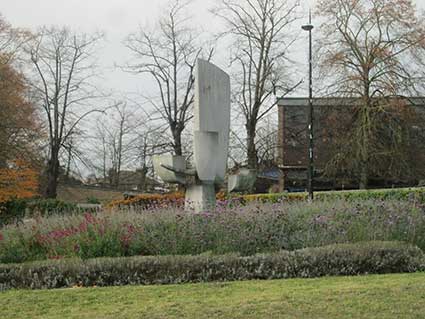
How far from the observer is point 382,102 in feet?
108

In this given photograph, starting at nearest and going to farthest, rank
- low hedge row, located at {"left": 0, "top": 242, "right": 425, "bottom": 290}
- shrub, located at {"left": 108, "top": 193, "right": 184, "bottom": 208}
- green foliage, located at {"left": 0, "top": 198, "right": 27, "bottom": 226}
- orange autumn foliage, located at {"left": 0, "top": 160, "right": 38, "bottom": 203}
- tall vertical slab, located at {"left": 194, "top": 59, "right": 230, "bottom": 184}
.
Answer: low hedge row, located at {"left": 0, "top": 242, "right": 425, "bottom": 290}
tall vertical slab, located at {"left": 194, "top": 59, "right": 230, "bottom": 184}
shrub, located at {"left": 108, "top": 193, "right": 184, "bottom": 208}
orange autumn foliage, located at {"left": 0, "top": 160, "right": 38, "bottom": 203}
green foliage, located at {"left": 0, "top": 198, "right": 27, "bottom": 226}

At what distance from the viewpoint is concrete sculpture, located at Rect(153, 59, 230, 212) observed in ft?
49.1

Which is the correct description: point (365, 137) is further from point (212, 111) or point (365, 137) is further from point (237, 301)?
point (237, 301)

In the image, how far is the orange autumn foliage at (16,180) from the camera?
29703mm

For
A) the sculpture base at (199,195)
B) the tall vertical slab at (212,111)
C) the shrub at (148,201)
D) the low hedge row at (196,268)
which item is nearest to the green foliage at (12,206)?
the shrub at (148,201)

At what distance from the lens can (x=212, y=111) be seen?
1515 cm

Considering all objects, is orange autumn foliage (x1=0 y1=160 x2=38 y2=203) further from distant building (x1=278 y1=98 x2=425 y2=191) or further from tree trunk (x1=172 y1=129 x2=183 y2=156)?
distant building (x1=278 y1=98 x2=425 y2=191)

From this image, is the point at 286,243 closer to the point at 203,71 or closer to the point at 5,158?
the point at 203,71

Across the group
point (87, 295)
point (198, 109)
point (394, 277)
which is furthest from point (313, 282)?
point (198, 109)

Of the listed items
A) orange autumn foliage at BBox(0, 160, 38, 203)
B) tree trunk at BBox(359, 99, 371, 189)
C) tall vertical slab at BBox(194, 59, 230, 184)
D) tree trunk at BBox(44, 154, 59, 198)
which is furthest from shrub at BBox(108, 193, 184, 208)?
tree trunk at BBox(44, 154, 59, 198)

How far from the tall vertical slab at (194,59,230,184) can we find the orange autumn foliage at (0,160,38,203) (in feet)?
56.4

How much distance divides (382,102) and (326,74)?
3591mm

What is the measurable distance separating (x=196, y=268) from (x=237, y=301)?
2288 millimetres

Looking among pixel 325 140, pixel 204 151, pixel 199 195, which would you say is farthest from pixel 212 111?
pixel 325 140
